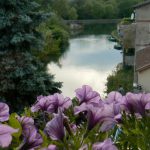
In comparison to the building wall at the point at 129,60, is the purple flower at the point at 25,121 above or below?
above

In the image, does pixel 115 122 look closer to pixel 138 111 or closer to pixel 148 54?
pixel 138 111

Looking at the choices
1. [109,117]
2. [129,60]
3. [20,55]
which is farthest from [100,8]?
[109,117]

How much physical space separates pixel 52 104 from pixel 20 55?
11222 millimetres

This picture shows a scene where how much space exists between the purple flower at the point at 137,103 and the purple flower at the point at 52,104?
0.23 m

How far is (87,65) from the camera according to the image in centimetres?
4019

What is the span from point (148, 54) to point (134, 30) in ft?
19.7

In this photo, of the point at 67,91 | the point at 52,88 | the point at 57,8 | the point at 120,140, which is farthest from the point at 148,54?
the point at 57,8

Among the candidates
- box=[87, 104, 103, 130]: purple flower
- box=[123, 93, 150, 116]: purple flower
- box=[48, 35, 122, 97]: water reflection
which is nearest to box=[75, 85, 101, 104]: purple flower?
box=[123, 93, 150, 116]: purple flower

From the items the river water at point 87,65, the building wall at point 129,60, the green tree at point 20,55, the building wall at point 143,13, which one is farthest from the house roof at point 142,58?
the green tree at point 20,55

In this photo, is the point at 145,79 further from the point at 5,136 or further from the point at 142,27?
the point at 5,136

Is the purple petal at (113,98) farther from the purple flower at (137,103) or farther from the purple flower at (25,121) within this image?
the purple flower at (25,121)

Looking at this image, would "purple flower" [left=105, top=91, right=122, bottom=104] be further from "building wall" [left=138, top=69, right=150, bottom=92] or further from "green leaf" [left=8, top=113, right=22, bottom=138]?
"building wall" [left=138, top=69, right=150, bottom=92]

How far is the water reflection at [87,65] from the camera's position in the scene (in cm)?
3112

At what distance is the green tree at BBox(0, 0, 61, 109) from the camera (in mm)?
12595
